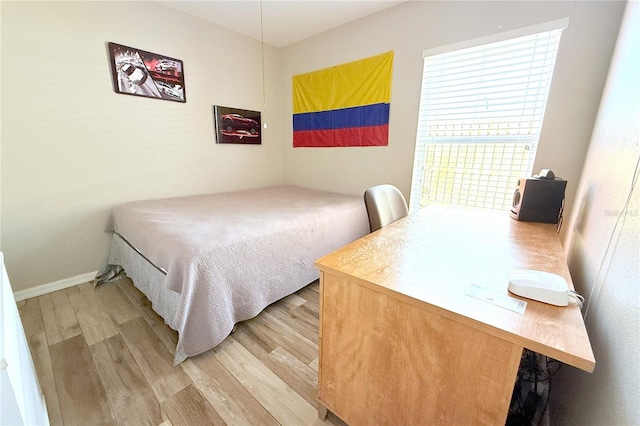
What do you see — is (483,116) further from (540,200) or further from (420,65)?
(540,200)

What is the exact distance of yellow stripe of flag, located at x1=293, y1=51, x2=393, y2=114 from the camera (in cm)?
248

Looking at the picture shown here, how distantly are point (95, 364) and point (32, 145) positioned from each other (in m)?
1.65

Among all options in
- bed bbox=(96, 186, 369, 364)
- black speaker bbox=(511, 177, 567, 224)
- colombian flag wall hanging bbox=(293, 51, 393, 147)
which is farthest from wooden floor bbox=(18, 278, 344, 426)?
colombian flag wall hanging bbox=(293, 51, 393, 147)

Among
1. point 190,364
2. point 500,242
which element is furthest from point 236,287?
point 500,242

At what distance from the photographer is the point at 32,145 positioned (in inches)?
71.0

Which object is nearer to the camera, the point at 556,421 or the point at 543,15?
the point at 556,421

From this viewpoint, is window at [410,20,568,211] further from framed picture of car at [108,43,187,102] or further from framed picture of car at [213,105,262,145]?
framed picture of car at [108,43,187,102]

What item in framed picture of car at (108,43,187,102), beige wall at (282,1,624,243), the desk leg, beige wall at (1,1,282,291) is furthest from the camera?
framed picture of car at (108,43,187,102)

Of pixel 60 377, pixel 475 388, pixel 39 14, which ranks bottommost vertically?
pixel 60 377

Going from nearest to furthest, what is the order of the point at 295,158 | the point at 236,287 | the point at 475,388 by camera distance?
1. the point at 475,388
2. the point at 236,287
3. the point at 295,158

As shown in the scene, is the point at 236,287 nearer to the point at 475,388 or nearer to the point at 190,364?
the point at 190,364

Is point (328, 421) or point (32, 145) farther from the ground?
point (32, 145)

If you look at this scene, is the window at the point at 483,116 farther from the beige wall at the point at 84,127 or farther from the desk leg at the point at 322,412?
the beige wall at the point at 84,127

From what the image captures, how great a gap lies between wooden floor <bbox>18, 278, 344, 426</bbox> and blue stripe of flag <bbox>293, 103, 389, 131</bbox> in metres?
1.97
